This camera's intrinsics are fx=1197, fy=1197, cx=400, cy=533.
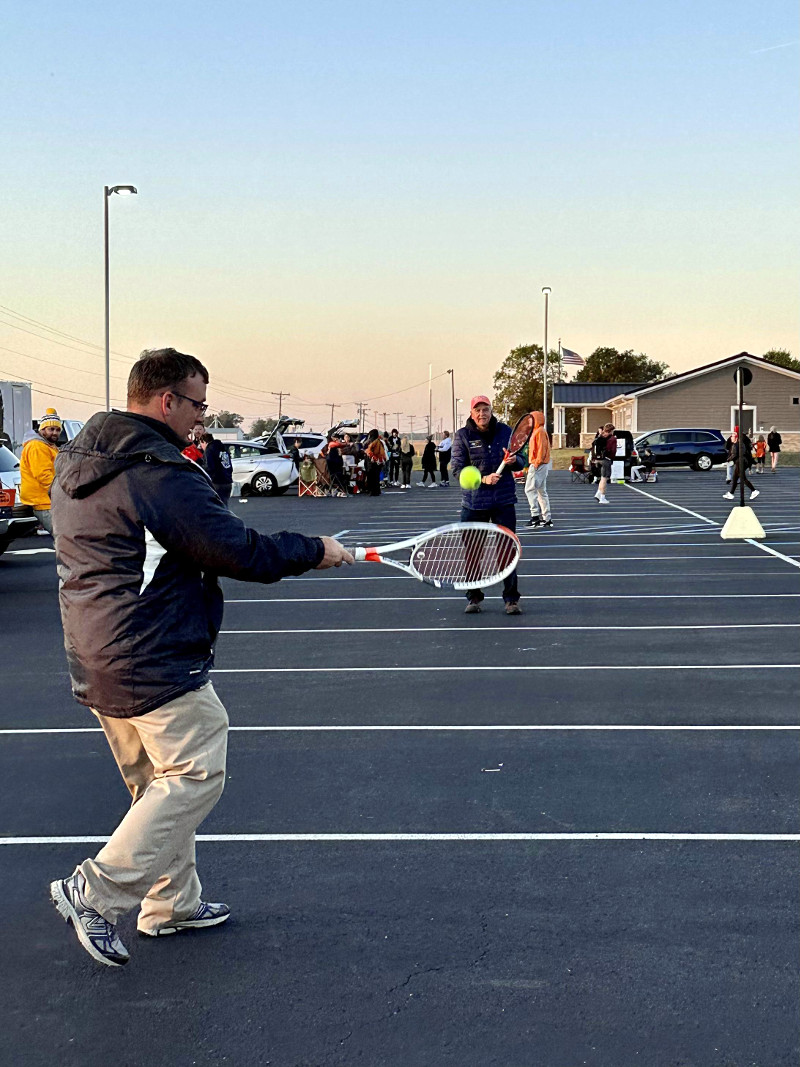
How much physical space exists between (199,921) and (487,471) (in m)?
7.64

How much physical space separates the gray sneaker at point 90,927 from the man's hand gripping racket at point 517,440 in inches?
305

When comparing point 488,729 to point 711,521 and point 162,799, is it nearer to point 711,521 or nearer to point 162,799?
point 162,799

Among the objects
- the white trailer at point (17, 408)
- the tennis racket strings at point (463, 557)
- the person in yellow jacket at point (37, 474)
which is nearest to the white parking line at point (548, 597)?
the person in yellow jacket at point (37, 474)

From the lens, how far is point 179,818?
396 cm

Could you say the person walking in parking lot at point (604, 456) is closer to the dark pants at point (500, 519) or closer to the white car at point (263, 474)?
the white car at point (263, 474)

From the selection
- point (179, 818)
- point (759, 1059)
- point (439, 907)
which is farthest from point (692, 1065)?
point (179, 818)

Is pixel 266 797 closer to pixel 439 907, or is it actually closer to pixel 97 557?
pixel 439 907

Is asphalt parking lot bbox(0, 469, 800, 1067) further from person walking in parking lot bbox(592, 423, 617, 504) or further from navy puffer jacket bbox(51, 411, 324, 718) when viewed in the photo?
person walking in parking lot bbox(592, 423, 617, 504)

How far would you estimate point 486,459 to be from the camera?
11539 mm

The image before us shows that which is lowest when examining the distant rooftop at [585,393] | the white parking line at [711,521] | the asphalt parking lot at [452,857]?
the asphalt parking lot at [452,857]

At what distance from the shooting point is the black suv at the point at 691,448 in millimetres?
50875

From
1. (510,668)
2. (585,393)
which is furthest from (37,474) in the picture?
(585,393)

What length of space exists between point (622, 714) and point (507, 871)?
277 cm

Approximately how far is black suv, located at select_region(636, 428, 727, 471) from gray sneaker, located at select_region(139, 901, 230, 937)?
47.8 metres
